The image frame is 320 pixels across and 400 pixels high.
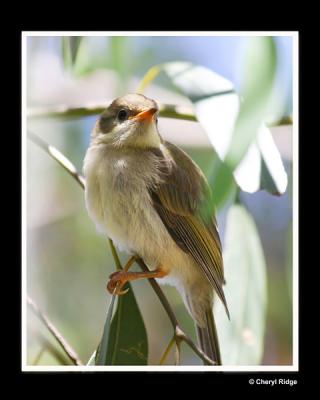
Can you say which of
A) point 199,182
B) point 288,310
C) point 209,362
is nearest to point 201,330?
point 209,362

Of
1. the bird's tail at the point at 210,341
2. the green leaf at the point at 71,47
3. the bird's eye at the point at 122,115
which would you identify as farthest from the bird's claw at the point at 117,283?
the green leaf at the point at 71,47

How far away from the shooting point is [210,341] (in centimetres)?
270

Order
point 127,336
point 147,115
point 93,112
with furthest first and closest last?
point 93,112, point 127,336, point 147,115

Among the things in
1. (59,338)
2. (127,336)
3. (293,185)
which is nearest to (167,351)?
(127,336)

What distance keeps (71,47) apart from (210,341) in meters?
1.33

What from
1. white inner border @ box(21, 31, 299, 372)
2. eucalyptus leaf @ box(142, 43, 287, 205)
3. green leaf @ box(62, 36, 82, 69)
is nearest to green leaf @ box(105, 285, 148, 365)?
white inner border @ box(21, 31, 299, 372)

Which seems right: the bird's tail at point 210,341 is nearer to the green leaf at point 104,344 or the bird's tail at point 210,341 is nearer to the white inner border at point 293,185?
the white inner border at point 293,185

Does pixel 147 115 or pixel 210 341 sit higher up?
pixel 147 115

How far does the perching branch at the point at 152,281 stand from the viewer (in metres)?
2.54

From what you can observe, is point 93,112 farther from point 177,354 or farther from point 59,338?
point 177,354

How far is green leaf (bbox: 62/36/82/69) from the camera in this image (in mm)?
2744

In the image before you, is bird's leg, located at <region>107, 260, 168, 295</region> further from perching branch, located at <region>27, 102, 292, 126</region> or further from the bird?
perching branch, located at <region>27, 102, 292, 126</region>

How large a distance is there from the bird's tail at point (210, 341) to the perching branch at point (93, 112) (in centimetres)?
85

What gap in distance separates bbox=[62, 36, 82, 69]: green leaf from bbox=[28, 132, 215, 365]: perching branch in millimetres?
355
